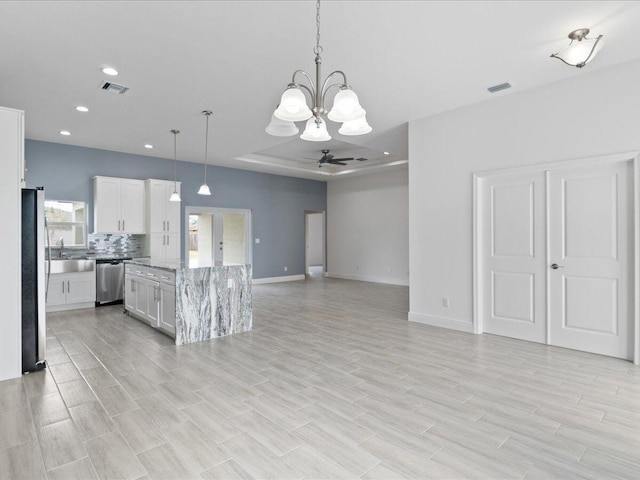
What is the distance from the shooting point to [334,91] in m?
4.28

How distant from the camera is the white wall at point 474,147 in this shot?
3.76 meters

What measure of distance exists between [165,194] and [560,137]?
23.1 ft

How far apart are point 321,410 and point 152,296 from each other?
3.29 metres

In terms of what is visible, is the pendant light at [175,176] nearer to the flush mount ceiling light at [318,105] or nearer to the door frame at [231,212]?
the door frame at [231,212]

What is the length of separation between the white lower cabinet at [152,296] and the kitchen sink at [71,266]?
1125mm

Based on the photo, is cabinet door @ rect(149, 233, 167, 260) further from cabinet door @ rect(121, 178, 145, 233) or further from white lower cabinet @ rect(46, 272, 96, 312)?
white lower cabinet @ rect(46, 272, 96, 312)

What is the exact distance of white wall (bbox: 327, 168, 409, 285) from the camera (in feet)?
31.8

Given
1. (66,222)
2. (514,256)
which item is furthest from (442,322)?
(66,222)

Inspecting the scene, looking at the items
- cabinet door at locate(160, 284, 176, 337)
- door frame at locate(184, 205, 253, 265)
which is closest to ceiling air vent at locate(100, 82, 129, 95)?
cabinet door at locate(160, 284, 176, 337)

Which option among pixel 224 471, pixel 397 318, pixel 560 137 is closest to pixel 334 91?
pixel 560 137

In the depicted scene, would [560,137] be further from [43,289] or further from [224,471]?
[43,289]

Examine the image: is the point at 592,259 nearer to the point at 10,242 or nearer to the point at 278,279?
the point at 10,242

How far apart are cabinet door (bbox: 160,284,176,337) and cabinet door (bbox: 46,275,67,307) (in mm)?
2833

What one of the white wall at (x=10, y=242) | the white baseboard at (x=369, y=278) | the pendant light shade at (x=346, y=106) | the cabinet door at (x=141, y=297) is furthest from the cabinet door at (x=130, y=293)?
the white baseboard at (x=369, y=278)
